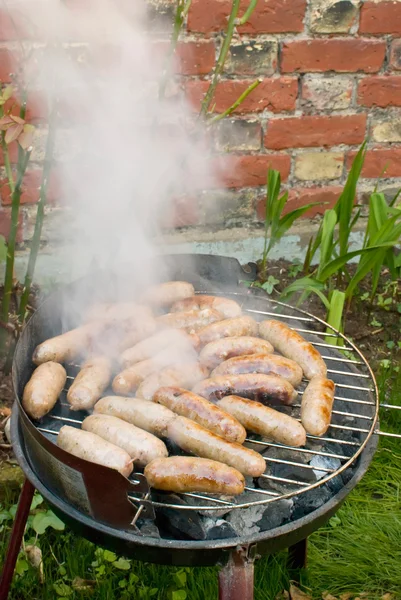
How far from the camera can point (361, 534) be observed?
2.87 metres

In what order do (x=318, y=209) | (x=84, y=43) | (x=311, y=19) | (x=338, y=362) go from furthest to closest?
(x=318, y=209) → (x=311, y=19) → (x=84, y=43) → (x=338, y=362)

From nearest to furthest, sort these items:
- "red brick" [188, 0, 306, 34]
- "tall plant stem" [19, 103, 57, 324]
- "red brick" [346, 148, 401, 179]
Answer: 1. "tall plant stem" [19, 103, 57, 324]
2. "red brick" [188, 0, 306, 34]
3. "red brick" [346, 148, 401, 179]

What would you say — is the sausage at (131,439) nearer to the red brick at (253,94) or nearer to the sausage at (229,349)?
the sausage at (229,349)

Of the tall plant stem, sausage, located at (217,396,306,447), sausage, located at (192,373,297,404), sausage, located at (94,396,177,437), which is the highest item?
the tall plant stem

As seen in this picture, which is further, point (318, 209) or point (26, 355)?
point (318, 209)

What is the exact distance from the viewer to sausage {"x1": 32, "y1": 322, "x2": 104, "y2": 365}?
2.38m

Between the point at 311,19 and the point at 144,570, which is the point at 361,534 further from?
the point at 311,19

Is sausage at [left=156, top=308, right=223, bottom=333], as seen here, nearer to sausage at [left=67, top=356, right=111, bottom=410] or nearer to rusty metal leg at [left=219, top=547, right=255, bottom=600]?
sausage at [left=67, top=356, right=111, bottom=410]

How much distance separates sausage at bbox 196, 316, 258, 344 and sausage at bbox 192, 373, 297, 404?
290mm

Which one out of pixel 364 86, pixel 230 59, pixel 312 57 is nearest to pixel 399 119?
pixel 364 86

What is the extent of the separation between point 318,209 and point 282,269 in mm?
461

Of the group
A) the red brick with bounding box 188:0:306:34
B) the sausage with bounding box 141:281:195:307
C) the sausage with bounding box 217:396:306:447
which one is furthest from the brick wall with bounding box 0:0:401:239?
the sausage with bounding box 217:396:306:447

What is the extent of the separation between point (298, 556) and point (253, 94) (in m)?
2.47

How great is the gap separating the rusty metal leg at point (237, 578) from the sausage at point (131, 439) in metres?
0.40
